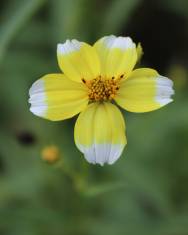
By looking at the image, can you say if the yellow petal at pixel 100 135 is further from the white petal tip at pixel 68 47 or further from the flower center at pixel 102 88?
the white petal tip at pixel 68 47

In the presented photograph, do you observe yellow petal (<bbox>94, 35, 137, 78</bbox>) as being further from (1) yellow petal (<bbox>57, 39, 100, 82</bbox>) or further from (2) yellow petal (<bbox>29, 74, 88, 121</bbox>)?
(2) yellow petal (<bbox>29, 74, 88, 121</bbox>)

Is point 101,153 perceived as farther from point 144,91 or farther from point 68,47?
point 68,47

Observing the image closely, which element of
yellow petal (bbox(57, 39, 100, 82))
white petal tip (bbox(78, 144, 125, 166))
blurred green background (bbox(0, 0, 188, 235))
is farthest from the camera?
blurred green background (bbox(0, 0, 188, 235))

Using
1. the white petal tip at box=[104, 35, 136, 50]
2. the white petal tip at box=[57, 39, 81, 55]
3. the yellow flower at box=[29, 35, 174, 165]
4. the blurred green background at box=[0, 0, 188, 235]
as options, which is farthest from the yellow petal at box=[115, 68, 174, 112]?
the blurred green background at box=[0, 0, 188, 235]

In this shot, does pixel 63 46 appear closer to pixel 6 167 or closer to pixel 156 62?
pixel 6 167

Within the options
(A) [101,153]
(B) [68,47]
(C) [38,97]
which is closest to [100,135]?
(A) [101,153]

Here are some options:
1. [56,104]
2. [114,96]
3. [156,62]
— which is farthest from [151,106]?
[156,62]
